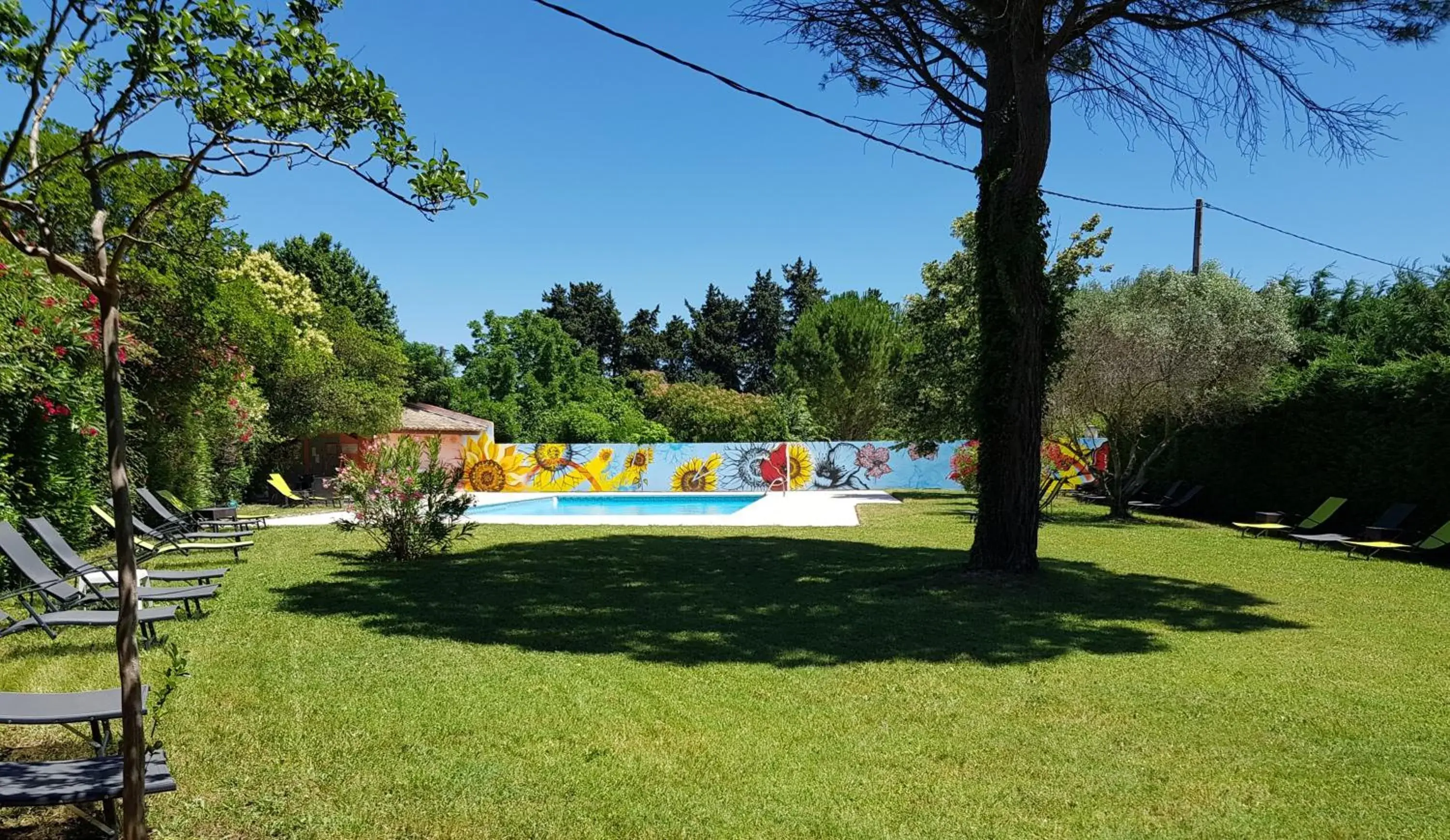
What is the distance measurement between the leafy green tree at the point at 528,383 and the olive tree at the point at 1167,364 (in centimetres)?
2433

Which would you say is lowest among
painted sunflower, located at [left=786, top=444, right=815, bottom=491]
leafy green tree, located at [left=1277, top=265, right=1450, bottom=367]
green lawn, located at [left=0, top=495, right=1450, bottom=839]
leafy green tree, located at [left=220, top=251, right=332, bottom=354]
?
green lawn, located at [left=0, top=495, right=1450, bottom=839]

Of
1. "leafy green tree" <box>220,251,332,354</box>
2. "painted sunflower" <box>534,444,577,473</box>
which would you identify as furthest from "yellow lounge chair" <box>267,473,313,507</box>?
"painted sunflower" <box>534,444,577,473</box>

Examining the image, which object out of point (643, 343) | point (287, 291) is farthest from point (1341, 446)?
point (643, 343)

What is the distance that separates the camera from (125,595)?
9.40 ft

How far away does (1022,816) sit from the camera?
3904mm

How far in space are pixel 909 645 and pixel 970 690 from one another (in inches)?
53.1

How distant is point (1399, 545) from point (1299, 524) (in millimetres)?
2797

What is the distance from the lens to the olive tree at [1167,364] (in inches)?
664

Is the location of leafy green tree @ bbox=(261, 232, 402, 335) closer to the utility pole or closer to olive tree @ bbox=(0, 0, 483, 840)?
the utility pole

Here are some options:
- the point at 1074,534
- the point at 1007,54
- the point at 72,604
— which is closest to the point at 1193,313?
the point at 1074,534

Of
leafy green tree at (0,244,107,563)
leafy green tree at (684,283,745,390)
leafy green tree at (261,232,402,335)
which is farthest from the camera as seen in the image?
leafy green tree at (684,283,745,390)

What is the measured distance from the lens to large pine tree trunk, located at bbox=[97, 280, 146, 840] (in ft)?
9.07

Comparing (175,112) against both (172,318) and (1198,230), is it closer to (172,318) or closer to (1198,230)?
(172,318)

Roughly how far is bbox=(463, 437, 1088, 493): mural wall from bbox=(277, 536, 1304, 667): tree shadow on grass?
18.4 m
